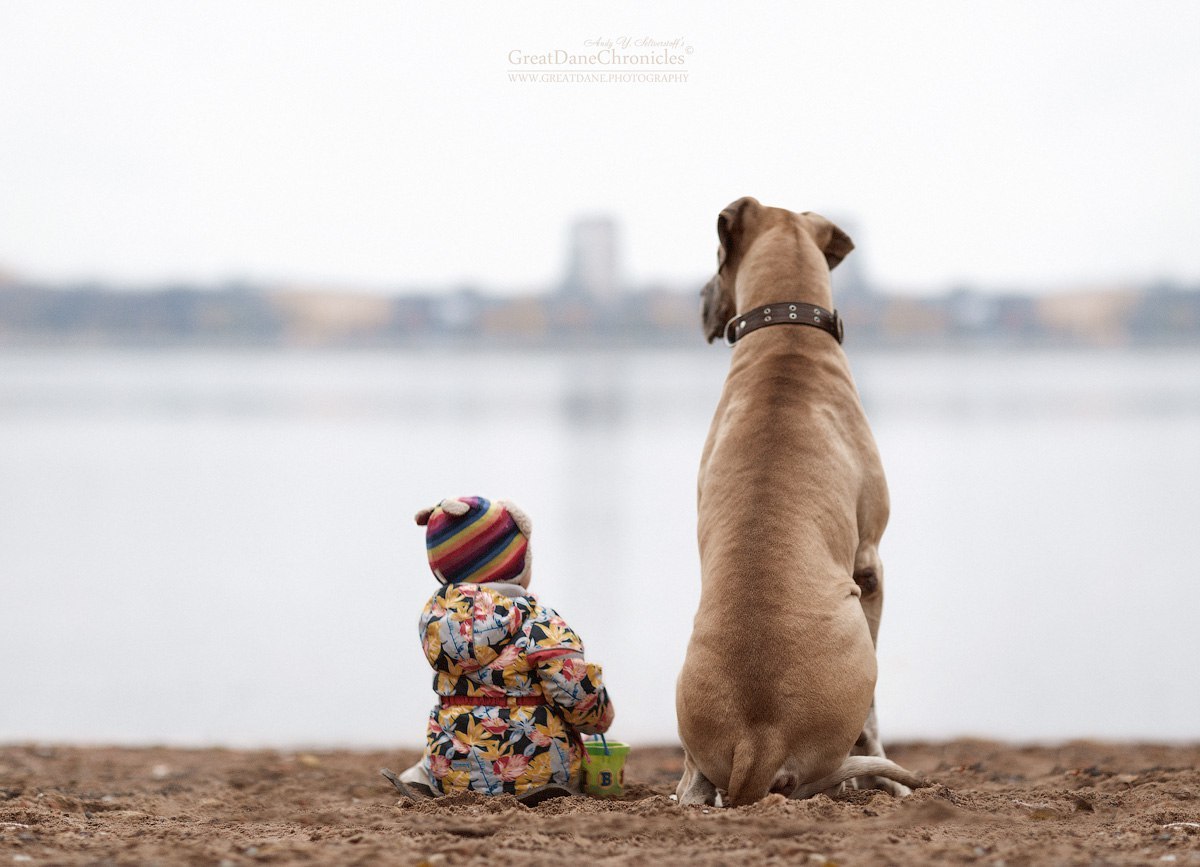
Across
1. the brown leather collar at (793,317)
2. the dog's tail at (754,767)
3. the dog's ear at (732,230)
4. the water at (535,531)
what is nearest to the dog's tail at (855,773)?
the dog's tail at (754,767)

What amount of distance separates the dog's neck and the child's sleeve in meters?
1.42

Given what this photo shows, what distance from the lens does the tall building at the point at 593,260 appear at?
39.0ft

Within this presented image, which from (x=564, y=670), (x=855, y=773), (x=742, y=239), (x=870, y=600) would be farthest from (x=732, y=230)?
(x=855, y=773)

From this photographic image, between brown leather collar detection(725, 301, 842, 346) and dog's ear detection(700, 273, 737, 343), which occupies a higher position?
dog's ear detection(700, 273, 737, 343)

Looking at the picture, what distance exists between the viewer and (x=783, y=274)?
4480mm

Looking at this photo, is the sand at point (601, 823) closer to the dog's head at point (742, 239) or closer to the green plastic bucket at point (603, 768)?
the green plastic bucket at point (603, 768)

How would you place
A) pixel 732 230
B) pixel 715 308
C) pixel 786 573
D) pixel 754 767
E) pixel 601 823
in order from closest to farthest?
pixel 601 823 → pixel 754 767 → pixel 786 573 → pixel 732 230 → pixel 715 308

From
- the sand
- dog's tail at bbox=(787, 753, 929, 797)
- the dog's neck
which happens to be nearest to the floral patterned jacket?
the sand

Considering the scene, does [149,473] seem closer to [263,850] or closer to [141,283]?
[141,283]

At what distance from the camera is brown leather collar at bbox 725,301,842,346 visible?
14.4 ft

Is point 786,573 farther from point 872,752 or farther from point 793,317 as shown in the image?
point 793,317

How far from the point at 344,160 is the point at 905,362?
6176 millimetres

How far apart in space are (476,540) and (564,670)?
477 millimetres

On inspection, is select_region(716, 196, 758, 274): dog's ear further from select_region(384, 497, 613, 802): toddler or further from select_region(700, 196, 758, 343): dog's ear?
select_region(384, 497, 613, 802): toddler
